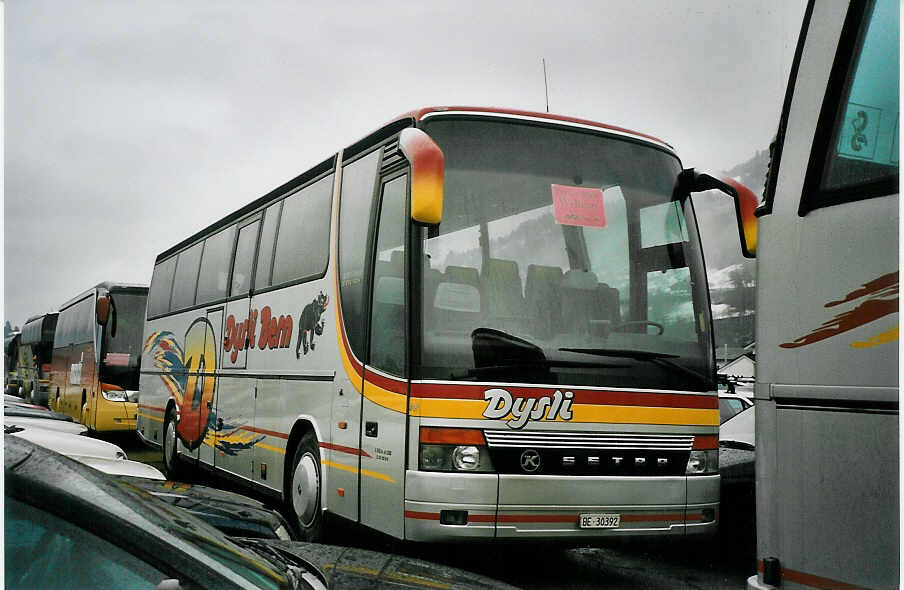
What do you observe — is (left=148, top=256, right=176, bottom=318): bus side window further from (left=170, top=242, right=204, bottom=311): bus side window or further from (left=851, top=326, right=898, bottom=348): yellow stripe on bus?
(left=851, top=326, right=898, bottom=348): yellow stripe on bus

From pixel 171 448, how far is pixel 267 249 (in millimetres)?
4366

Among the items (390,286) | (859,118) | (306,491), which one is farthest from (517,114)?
(306,491)

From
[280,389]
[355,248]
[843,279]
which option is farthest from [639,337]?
[280,389]

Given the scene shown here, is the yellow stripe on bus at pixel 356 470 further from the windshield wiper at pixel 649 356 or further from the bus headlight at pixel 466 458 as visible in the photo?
the windshield wiper at pixel 649 356

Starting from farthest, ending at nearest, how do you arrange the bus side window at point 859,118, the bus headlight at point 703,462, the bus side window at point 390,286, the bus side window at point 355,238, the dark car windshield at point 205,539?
the bus side window at point 355,238
the bus headlight at point 703,462
the bus side window at point 390,286
the bus side window at point 859,118
the dark car windshield at point 205,539

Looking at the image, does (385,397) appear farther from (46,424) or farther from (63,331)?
(63,331)

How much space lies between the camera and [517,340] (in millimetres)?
5680

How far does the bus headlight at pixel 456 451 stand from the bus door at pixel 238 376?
3.66 metres

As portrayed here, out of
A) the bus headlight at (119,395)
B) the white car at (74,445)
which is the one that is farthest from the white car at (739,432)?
the bus headlight at (119,395)

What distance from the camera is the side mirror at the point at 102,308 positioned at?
15.6m

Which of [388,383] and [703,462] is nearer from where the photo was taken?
[388,383]

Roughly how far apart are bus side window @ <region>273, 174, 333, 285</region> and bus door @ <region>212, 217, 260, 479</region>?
33.5 inches

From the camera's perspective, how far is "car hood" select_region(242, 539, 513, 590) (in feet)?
9.88

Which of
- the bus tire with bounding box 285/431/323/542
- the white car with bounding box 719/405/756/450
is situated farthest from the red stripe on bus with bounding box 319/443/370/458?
the white car with bounding box 719/405/756/450
